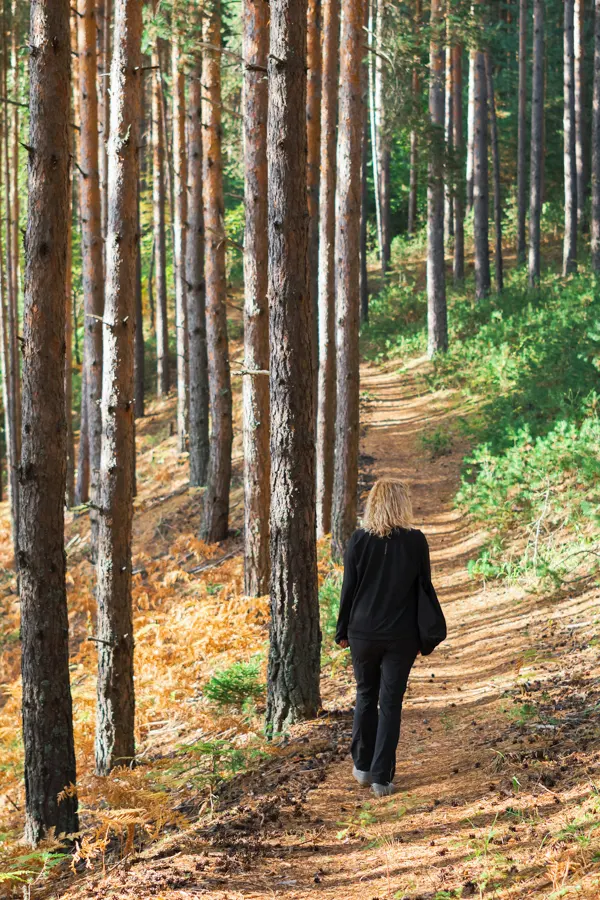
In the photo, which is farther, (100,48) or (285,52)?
(100,48)

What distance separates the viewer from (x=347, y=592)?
5371mm

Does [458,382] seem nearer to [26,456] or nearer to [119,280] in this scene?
[119,280]

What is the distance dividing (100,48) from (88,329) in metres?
5.60

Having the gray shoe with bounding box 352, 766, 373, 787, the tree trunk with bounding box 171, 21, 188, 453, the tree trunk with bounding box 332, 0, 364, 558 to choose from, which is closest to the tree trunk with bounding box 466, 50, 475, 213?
the tree trunk with bounding box 171, 21, 188, 453

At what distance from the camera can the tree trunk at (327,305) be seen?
12.8m

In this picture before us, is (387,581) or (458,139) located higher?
(458,139)

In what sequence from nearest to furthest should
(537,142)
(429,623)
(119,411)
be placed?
(429,623) < (119,411) < (537,142)

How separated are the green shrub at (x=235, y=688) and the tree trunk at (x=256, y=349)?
3327 millimetres

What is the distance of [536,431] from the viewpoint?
12344 mm

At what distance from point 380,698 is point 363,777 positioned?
562 mm

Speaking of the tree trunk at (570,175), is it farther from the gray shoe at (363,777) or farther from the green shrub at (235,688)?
the gray shoe at (363,777)

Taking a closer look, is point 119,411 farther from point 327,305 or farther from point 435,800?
point 327,305

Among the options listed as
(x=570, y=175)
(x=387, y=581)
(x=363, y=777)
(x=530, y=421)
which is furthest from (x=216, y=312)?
(x=570, y=175)

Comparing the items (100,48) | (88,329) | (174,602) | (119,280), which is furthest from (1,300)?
(119,280)
